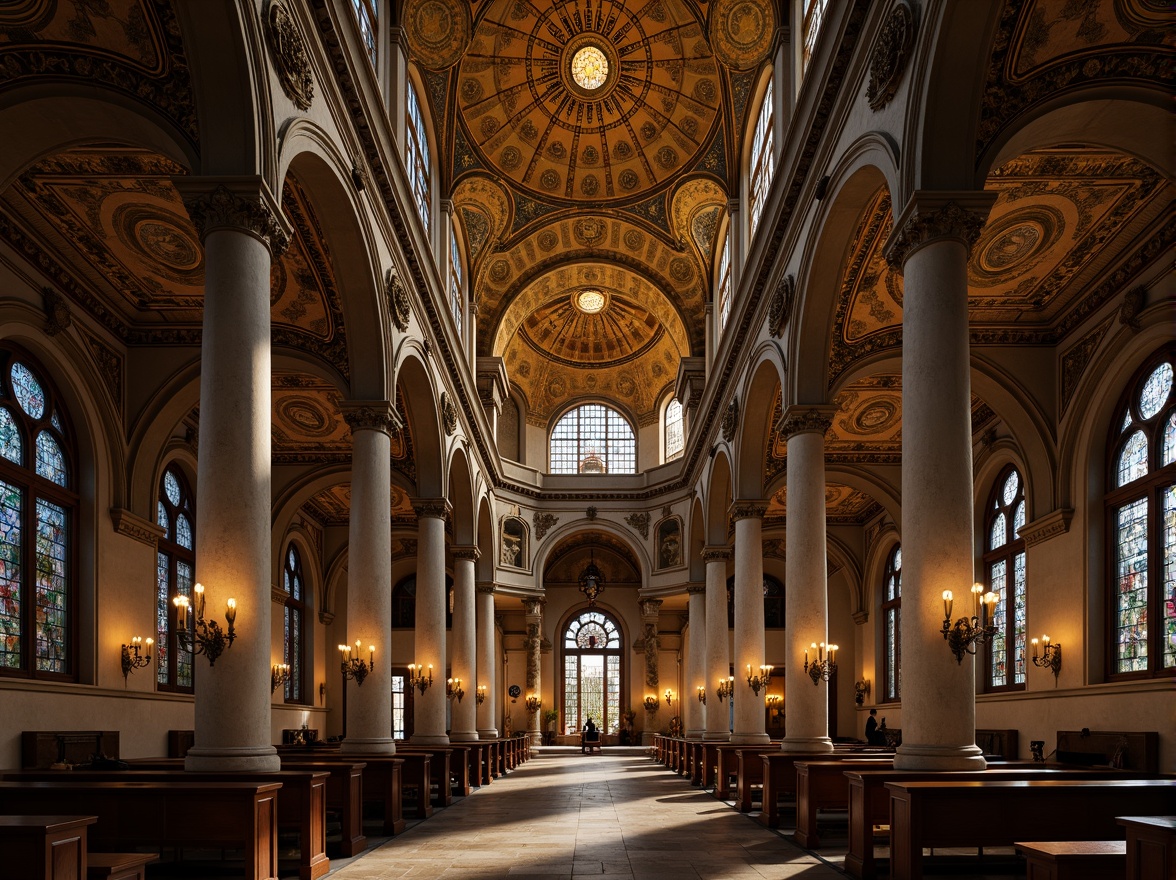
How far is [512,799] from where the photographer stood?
67.2ft

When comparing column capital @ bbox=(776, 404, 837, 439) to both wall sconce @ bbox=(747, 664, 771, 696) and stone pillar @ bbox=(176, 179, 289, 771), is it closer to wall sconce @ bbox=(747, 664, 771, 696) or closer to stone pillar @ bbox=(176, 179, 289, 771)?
wall sconce @ bbox=(747, 664, 771, 696)

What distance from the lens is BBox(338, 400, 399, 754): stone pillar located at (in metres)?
17.3

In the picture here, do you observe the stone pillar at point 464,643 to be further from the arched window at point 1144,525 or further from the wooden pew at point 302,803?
the wooden pew at point 302,803

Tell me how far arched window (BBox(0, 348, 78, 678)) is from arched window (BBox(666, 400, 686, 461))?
26783mm

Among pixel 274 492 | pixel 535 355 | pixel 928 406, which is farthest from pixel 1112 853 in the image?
pixel 535 355

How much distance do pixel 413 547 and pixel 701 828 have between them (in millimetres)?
27036

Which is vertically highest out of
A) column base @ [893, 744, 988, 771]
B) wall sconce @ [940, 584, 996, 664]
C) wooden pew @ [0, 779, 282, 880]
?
wall sconce @ [940, 584, 996, 664]

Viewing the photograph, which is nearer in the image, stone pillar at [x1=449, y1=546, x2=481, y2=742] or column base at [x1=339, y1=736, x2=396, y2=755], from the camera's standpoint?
column base at [x1=339, y1=736, x2=396, y2=755]

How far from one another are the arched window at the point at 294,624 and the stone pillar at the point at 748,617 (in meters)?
15.3

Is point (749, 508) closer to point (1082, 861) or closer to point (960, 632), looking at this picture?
point (960, 632)

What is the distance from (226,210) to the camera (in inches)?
Result: 430

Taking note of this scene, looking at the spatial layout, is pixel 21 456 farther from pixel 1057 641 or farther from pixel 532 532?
pixel 532 532

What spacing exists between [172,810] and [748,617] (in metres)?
15.4

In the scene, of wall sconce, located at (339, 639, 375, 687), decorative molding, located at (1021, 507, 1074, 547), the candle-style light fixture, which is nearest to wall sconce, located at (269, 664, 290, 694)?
wall sconce, located at (339, 639, 375, 687)
